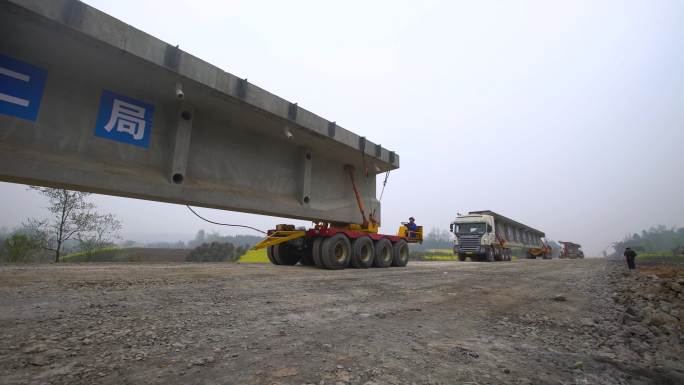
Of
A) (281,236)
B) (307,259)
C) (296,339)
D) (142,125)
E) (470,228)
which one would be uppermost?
(142,125)

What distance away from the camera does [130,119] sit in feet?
17.6

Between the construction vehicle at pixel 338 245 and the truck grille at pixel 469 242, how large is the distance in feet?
38.4

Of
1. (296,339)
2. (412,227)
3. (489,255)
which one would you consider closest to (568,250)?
(489,255)

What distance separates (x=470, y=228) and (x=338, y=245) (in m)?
16.2

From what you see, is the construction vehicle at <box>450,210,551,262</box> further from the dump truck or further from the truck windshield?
the dump truck

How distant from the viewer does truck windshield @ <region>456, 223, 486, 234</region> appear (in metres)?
21.3

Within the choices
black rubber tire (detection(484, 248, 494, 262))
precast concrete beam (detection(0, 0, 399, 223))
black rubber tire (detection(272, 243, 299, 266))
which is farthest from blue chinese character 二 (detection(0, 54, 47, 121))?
black rubber tire (detection(484, 248, 494, 262))

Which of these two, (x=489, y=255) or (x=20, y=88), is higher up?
(x=20, y=88)

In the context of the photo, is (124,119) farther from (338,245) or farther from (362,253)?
(362,253)

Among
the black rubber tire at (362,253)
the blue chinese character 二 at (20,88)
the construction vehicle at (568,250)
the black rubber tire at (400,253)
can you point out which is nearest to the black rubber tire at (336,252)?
the black rubber tire at (362,253)

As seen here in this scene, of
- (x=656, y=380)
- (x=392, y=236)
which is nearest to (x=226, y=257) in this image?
(x=392, y=236)

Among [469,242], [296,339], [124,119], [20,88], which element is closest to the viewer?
[296,339]

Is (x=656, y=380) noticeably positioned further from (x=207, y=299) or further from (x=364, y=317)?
(x=207, y=299)

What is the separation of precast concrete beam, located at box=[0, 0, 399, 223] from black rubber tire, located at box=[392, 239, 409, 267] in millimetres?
4972
